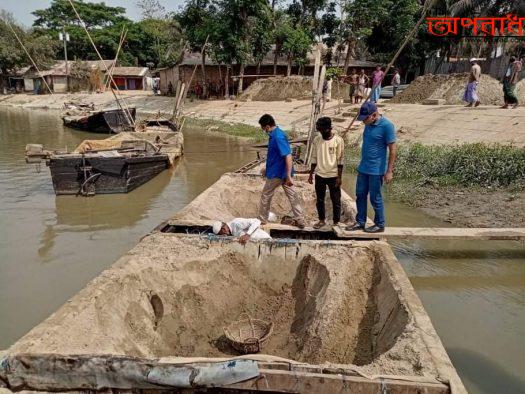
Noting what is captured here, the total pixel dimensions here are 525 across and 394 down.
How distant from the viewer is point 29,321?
460 centimetres

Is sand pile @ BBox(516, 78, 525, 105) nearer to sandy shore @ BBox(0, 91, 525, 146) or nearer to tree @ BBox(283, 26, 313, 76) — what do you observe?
sandy shore @ BBox(0, 91, 525, 146)

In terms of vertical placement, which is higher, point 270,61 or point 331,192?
point 270,61

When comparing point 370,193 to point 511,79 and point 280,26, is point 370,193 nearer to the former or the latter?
point 511,79

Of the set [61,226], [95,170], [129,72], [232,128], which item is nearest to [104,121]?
[232,128]

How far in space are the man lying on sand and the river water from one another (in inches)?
79.5

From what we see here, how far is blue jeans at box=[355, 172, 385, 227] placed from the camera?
15.0 feet

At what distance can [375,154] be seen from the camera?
4457mm

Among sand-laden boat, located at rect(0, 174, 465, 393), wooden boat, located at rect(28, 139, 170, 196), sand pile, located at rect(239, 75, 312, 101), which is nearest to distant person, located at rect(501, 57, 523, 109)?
sand-laden boat, located at rect(0, 174, 465, 393)

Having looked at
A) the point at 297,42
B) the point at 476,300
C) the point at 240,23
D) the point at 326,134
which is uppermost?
the point at 240,23

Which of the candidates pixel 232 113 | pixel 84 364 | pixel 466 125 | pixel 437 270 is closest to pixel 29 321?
pixel 84 364

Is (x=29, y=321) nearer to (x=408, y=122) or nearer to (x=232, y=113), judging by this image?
(x=408, y=122)

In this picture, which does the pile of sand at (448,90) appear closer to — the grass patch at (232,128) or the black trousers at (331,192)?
the grass patch at (232,128)

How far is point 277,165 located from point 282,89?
19.4 metres

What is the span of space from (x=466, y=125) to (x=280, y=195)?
23.3ft
